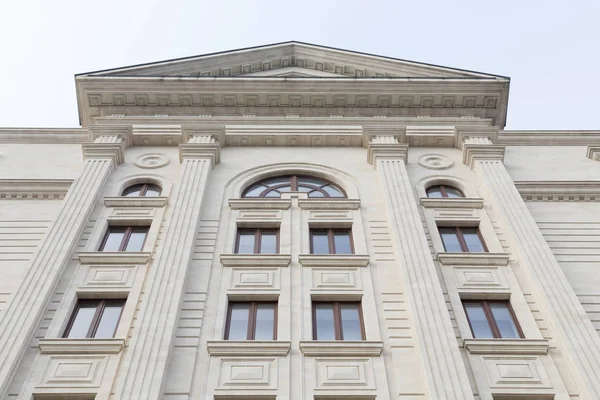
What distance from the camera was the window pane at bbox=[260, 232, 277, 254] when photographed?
68.8 ft

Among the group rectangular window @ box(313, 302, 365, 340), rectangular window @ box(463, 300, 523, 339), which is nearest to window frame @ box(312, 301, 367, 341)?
rectangular window @ box(313, 302, 365, 340)

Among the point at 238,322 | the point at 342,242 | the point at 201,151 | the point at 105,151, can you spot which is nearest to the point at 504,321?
the point at 342,242

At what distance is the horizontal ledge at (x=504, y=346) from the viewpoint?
16.5 m

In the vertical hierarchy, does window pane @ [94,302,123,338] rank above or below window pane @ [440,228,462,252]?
below

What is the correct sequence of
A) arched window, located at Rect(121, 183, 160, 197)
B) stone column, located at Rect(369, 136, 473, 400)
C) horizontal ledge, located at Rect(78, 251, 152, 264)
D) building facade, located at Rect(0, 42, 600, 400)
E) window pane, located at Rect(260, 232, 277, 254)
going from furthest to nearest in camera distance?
arched window, located at Rect(121, 183, 160, 197), window pane, located at Rect(260, 232, 277, 254), horizontal ledge, located at Rect(78, 251, 152, 264), building facade, located at Rect(0, 42, 600, 400), stone column, located at Rect(369, 136, 473, 400)

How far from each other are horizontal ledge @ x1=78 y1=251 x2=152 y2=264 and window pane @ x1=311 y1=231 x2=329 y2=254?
193 inches

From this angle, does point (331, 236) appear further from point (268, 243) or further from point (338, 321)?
point (338, 321)

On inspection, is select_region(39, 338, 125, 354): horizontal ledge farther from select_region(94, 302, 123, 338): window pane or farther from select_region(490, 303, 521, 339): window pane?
select_region(490, 303, 521, 339): window pane

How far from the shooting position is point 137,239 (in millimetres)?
21703

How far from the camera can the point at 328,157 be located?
26.8 metres

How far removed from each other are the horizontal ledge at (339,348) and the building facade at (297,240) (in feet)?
0.15

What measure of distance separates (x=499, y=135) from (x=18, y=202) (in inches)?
758

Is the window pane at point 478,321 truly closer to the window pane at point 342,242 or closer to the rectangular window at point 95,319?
the window pane at point 342,242

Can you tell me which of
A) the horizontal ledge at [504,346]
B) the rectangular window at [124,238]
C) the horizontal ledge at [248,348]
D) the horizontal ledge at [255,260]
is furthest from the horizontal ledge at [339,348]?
the rectangular window at [124,238]
